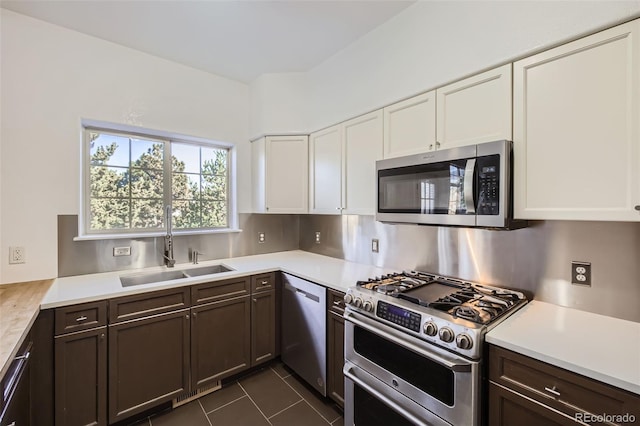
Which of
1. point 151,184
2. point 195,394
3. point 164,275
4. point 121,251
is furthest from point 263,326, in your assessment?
point 151,184

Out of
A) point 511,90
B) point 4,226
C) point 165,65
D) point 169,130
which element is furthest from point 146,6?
point 511,90

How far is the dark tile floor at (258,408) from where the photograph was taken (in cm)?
186

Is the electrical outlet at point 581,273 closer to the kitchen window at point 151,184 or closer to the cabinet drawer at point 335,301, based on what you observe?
the cabinet drawer at point 335,301

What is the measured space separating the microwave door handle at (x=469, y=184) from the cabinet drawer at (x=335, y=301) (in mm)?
947

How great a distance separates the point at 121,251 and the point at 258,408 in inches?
64.4

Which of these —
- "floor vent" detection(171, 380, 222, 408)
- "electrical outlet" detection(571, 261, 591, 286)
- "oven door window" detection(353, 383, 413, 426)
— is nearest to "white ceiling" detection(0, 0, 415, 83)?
"electrical outlet" detection(571, 261, 591, 286)

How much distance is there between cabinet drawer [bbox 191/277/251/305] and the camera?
6.75 ft

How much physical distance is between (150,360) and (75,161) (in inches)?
62.0

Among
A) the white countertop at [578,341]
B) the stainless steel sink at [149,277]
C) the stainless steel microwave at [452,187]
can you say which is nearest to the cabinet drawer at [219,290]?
the stainless steel sink at [149,277]

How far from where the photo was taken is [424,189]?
5.58 feet

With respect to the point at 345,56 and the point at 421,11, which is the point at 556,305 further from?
the point at 345,56

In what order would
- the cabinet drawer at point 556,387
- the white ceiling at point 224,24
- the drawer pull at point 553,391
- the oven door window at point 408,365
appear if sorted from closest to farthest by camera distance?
the cabinet drawer at point 556,387 < the drawer pull at point 553,391 < the oven door window at point 408,365 < the white ceiling at point 224,24

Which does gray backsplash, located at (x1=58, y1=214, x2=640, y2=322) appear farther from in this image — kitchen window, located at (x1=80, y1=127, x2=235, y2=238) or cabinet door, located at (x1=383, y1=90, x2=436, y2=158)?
cabinet door, located at (x1=383, y1=90, x2=436, y2=158)

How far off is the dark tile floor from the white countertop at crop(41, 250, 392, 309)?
88cm
